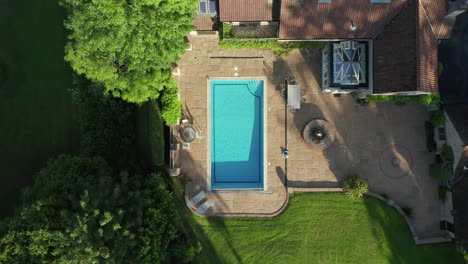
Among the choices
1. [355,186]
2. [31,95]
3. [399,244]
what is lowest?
[399,244]

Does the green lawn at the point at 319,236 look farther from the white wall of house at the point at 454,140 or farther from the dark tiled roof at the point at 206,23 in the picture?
the dark tiled roof at the point at 206,23

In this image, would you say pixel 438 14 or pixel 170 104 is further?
pixel 170 104

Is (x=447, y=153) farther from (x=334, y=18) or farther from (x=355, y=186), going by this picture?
(x=334, y=18)

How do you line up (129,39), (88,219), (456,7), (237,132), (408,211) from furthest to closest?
(237,132) → (408,211) → (456,7) → (129,39) → (88,219)

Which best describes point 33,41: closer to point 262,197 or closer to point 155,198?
point 155,198

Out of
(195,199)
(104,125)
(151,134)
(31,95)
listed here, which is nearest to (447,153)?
(195,199)

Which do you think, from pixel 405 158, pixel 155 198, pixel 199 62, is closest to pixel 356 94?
pixel 405 158

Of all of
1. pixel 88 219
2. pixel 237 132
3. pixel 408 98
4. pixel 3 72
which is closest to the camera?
pixel 88 219
